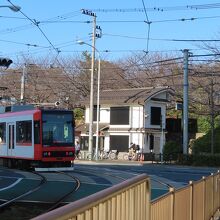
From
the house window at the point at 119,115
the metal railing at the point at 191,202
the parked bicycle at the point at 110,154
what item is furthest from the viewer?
the house window at the point at 119,115

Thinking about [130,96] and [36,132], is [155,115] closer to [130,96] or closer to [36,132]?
[130,96]

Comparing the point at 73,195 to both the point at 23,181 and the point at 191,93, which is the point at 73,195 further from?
the point at 191,93

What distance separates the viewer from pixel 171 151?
44781 mm

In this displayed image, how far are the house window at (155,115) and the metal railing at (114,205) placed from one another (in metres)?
50.3

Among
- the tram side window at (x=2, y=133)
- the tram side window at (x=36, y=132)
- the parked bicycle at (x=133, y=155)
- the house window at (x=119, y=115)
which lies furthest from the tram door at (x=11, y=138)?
the house window at (x=119, y=115)

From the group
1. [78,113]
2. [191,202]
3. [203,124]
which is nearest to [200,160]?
[203,124]

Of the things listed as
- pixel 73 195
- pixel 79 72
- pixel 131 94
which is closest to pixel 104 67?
pixel 79 72

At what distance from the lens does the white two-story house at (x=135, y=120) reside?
5456 centimetres

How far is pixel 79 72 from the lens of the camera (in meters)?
72.5

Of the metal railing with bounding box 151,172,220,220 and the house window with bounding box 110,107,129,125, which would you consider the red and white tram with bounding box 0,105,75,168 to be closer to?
the metal railing with bounding box 151,172,220,220

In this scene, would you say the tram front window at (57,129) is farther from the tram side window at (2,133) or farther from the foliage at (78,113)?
the foliage at (78,113)

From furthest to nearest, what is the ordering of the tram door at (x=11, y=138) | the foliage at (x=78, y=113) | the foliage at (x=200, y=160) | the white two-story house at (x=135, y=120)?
the foliage at (x=78, y=113), the white two-story house at (x=135, y=120), the foliage at (x=200, y=160), the tram door at (x=11, y=138)

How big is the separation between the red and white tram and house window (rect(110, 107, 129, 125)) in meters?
28.1

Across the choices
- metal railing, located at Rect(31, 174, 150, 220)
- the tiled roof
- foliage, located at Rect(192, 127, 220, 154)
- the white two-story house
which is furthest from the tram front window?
the tiled roof
